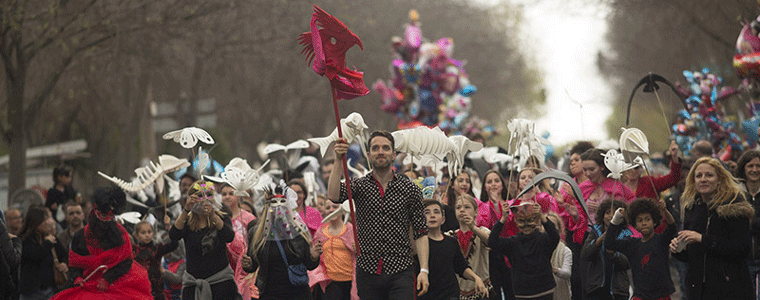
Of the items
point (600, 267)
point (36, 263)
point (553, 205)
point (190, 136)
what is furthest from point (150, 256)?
point (600, 267)

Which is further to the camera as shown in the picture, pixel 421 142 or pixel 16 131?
pixel 16 131

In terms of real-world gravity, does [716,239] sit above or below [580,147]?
below

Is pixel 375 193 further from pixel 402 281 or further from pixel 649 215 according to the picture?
pixel 649 215

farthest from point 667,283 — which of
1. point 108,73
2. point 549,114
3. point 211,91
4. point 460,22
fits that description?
point 549,114

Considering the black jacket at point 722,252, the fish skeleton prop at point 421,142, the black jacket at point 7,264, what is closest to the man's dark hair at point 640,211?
the black jacket at point 722,252

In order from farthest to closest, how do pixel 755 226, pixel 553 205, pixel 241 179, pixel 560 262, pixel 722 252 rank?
pixel 553 205 → pixel 560 262 → pixel 241 179 → pixel 755 226 → pixel 722 252

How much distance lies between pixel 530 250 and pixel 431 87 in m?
15.4

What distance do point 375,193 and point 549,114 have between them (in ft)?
198

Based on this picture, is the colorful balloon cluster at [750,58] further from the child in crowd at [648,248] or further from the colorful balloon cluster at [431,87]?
the colorful balloon cluster at [431,87]

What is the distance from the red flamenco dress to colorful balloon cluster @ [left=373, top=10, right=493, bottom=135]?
15345mm

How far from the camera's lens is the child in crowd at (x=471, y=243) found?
32.8 ft

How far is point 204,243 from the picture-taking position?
9531 millimetres

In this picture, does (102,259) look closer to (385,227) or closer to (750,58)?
(385,227)

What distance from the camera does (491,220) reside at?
10.9 m
